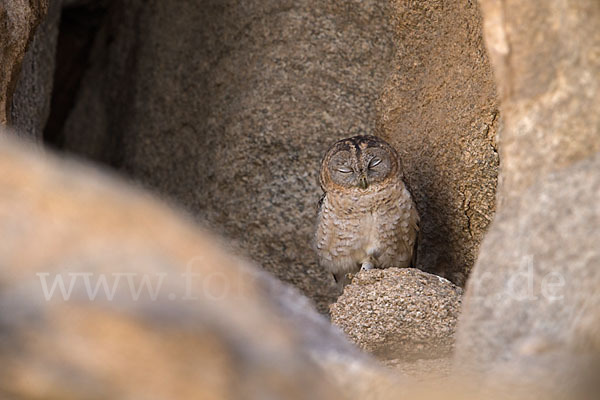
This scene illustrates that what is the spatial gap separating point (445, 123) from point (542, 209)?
2607 millimetres

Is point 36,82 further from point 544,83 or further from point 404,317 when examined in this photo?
point 544,83

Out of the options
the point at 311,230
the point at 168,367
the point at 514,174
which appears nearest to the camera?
the point at 168,367

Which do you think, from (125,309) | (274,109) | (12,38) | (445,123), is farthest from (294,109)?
(125,309)

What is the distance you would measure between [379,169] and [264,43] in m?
1.42

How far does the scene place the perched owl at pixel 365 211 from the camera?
475 cm

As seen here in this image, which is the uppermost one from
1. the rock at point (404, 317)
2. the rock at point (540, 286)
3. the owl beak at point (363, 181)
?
the rock at point (540, 286)

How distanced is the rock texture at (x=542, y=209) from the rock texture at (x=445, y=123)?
2134 mm

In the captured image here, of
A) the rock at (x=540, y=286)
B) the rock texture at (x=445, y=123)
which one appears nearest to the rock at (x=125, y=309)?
the rock at (x=540, y=286)

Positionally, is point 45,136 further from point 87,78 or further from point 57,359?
point 57,359

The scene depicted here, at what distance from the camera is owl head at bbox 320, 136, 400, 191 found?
15.6 ft

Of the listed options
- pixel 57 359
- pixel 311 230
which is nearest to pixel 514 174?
pixel 57 359

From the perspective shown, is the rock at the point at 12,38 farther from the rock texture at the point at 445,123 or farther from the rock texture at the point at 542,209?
the rock texture at the point at 542,209

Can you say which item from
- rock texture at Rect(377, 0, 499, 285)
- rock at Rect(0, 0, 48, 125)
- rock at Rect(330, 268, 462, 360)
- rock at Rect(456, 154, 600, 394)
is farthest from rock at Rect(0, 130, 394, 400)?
rock texture at Rect(377, 0, 499, 285)

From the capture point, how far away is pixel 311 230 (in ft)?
17.9
